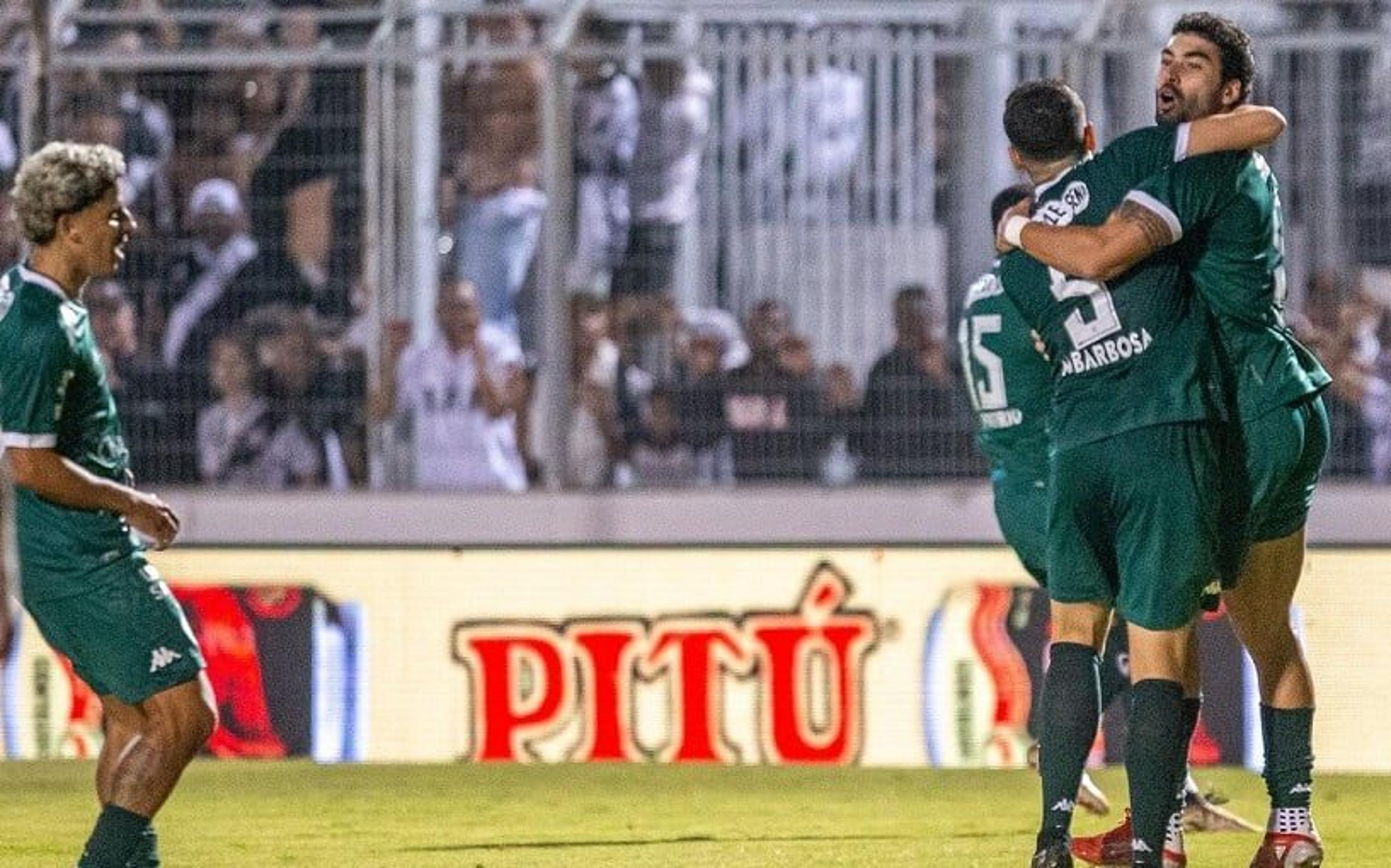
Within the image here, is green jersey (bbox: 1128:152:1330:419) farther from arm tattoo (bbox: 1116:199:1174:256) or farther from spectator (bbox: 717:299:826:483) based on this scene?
spectator (bbox: 717:299:826:483)

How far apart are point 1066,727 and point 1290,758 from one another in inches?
32.6

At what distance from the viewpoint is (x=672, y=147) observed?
13562mm

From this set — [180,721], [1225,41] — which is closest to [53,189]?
[180,721]

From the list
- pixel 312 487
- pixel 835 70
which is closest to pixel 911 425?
pixel 835 70

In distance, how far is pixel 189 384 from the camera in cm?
1377

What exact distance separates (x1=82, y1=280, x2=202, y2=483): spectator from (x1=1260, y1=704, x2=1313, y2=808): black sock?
738cm

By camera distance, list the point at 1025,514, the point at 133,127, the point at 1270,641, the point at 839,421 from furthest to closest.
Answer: the point at 133,127 → the point at 839,421 → the point at 1025,514 → the point at 1270,641

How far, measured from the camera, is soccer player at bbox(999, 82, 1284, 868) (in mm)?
6707

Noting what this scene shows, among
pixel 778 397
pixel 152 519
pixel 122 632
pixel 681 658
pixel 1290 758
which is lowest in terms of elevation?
pixel 681 658

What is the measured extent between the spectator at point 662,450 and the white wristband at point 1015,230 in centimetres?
660

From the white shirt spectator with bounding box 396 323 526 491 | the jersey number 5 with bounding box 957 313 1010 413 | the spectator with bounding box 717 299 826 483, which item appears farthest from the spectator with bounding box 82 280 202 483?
the jersey number 5 with bounding box 957 313 1010 413

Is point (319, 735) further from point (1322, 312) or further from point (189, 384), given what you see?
point (1322, 312)

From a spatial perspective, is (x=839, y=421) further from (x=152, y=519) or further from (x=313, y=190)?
(x=152, y=519)

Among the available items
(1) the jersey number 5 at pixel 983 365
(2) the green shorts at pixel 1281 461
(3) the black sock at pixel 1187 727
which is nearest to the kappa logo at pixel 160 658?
(3) the black sock at pixel 1187 727
